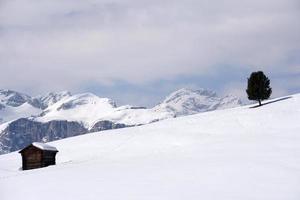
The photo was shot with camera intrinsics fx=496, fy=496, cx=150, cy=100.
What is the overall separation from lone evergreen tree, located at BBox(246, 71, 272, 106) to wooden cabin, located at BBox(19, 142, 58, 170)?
143 ft

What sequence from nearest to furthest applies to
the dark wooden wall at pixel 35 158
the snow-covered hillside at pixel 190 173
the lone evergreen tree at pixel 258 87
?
the snow-covered hillside at pixel 190 173 < the dark wooden wall at pixel 35 158 < the lone evergreen tree at pixel 258 87

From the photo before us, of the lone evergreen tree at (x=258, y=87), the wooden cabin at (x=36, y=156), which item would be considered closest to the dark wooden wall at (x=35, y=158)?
the wooden cabin at (x=36, y=156)

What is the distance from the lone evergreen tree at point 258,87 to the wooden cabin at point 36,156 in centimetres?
4372

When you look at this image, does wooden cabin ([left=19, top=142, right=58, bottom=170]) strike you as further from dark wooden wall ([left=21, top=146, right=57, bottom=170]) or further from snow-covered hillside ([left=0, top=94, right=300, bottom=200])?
snow-covered hillside ([left=0, top=94, right=300, bottom=200])

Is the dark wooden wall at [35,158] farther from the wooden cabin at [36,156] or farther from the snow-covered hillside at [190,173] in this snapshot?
the snow-covered hillside at [190,173]

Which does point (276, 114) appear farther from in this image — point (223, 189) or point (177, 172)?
point (223, 189)

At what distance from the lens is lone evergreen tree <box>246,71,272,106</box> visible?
88.8 m

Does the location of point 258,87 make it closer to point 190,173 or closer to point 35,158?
point 35,158

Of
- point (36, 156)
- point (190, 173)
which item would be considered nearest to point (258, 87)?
point (36, 156)

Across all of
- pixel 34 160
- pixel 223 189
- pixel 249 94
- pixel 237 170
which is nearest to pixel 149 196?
pixel 223 189

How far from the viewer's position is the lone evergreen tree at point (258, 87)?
291ft

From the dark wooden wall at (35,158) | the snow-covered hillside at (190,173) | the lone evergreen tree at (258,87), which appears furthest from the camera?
the lone evergreen tree at (258,87)

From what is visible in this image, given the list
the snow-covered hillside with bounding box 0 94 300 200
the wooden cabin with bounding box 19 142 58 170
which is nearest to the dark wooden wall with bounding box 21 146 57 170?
the wooden cabin with bounding box 19 142 58 170

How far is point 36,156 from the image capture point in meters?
56.9
